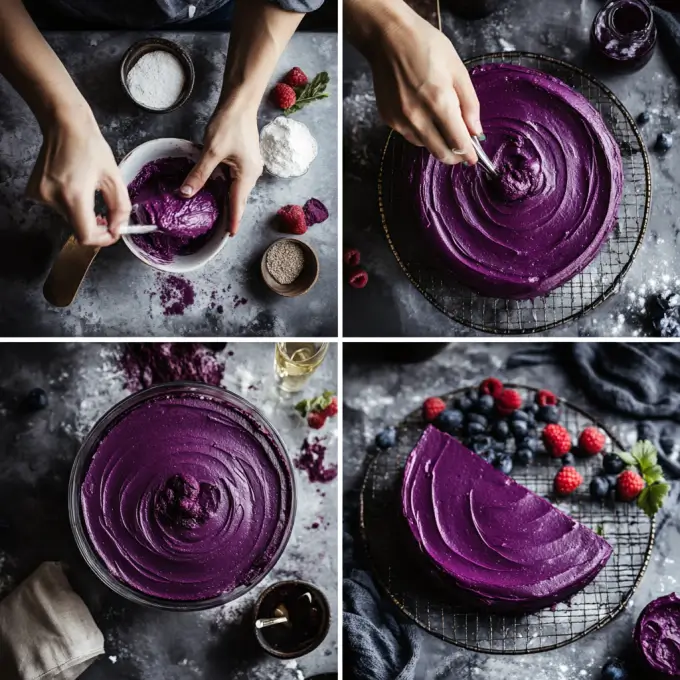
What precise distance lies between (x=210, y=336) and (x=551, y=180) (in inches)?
39.0

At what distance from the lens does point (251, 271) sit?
2238mm

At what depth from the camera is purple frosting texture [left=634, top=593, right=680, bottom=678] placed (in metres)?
2.16

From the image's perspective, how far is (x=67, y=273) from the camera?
7.13ft

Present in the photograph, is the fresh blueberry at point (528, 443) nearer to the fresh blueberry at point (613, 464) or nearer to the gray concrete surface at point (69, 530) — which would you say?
the fresh blueberry at point (613, 464)

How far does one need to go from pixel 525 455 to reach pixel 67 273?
134 cm

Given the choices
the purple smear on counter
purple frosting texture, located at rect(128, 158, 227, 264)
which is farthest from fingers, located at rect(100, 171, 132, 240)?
the purple smear on counter

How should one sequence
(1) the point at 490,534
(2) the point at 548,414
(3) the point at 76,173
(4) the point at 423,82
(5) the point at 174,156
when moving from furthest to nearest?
(2) the point at 548,414 < (1) the point at 490,534 < (5) the point at 174,156 < (4) the point at 423,82 < (3) the point at 76,173

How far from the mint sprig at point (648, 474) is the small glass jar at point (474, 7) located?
1.29 metres

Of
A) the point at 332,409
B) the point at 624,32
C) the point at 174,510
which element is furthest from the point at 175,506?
the point at 624,32

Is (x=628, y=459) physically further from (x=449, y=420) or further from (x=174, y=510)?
(x=174, y=510)

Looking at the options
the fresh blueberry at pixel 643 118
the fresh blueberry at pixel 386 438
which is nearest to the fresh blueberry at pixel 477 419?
the fresh blueberry at pixel 386 438

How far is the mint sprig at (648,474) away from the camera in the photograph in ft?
7.39

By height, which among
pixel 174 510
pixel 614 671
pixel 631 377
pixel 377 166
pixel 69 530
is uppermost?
pixel 377 166

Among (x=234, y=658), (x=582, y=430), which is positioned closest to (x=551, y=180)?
(x=582, y=430)
